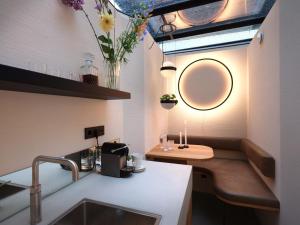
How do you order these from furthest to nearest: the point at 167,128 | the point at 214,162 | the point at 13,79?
the point at 167,128 → the point at 214,162 → the point at 13,79

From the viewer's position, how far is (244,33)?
263 cm

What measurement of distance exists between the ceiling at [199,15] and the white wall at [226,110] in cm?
58

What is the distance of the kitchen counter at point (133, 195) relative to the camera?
719mm

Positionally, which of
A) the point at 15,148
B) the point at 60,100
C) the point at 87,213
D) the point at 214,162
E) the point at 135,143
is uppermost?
the point at 60,100

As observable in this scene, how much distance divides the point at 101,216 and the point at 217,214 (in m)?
1.98

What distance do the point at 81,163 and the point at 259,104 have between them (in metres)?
2.13

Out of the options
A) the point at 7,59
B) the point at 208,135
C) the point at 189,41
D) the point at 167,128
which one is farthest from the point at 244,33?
the point at 7,59

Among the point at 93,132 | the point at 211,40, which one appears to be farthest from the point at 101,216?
the point at 211,40

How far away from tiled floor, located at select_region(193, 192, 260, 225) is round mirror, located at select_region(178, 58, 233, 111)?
1.56 m

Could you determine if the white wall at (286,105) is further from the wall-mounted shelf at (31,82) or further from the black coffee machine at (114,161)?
the wall-mounted shelf at (31,82)

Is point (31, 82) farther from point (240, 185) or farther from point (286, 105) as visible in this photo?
point (240, 185)

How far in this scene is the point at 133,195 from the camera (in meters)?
0.87

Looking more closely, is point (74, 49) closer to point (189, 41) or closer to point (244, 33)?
point (189, 41)

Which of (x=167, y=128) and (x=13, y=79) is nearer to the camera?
(x=13, y=79)
